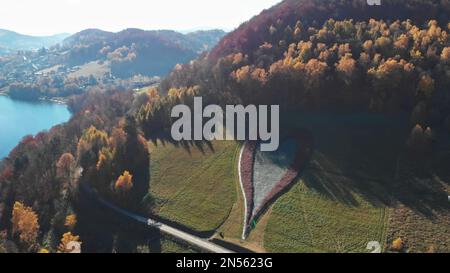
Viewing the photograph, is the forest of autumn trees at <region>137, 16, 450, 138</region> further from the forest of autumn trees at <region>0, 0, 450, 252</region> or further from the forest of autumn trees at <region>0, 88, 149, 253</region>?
the forest of autumn trees at <region>0, 88, 149, 253</region>

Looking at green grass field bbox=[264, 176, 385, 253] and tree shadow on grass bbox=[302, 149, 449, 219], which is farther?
tree shadow on grass bbox=[302, 149, 449, 219]

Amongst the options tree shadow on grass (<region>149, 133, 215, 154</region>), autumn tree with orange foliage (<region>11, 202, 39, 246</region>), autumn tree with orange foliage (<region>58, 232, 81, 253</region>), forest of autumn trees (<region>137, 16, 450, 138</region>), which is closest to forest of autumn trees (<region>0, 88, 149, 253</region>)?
autumn tree with orange foliage (<region>11, 202, 39, 246</region>)

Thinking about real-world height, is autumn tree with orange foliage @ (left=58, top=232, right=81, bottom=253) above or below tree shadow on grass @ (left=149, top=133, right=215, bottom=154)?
below

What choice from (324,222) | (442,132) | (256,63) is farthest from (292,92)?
(324,222)

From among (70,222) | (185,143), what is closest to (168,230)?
(70,222)

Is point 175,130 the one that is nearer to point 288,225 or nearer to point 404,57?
point 288,225

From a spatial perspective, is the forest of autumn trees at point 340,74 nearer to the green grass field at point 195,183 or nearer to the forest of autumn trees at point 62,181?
the forest of autumn trees at point 62,181
